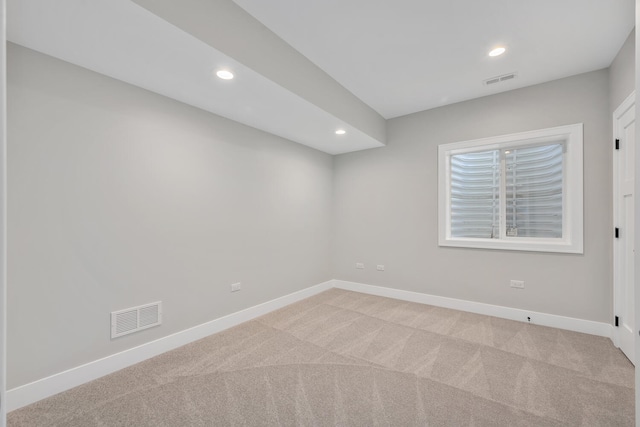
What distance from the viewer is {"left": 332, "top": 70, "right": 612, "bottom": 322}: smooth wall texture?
115 inches

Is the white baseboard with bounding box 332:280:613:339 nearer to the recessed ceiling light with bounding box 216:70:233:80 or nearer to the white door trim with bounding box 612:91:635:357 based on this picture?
the white door trim with bounding box 612:91:635:357

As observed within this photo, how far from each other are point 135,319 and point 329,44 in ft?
10.1

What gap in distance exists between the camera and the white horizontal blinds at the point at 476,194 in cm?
373

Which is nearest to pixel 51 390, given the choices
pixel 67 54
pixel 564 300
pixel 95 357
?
pixel 95 357

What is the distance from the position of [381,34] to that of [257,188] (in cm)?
221

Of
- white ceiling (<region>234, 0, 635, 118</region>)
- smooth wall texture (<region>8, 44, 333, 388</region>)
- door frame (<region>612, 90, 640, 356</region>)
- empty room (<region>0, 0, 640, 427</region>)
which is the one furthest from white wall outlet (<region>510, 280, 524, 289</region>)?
smooth wall texture (<region>8, 44, 333, 388</region>)

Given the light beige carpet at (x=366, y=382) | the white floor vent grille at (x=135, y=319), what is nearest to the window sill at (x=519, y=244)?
the light beige carpet at (x=366, y=382)

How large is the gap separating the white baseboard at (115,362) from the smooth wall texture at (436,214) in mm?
2133

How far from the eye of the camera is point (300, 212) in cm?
425

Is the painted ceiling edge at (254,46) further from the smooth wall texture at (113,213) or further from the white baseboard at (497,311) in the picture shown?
the white baseboard at (497,311)

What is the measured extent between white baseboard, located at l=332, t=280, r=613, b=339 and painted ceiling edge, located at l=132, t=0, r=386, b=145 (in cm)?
272

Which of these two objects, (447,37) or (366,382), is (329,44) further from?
(366,382)

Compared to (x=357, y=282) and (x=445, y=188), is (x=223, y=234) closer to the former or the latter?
(x=357, y=282)

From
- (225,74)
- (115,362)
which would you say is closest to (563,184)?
(225,74)
